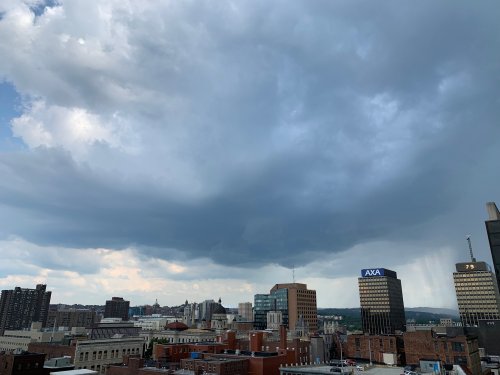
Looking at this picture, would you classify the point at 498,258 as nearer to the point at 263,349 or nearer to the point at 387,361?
the point at 387,361

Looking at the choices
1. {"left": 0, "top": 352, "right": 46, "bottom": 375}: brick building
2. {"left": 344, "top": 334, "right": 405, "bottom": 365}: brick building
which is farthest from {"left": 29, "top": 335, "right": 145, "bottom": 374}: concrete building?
{"left": 344, "top": 334, "right": 405, "bottom": 365}: brick building

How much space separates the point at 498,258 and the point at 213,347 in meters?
100

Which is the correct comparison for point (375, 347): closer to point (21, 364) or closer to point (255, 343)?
point (255, 343)

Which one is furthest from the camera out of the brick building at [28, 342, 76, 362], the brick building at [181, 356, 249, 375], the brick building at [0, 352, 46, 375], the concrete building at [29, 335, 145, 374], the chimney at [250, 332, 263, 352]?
the brick building at [28, 342, 76, 362]

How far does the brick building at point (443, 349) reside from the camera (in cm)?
12044

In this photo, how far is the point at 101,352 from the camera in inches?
5138

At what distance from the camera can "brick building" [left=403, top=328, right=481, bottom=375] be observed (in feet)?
395

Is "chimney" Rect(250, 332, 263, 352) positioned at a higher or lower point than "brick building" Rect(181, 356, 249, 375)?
higher

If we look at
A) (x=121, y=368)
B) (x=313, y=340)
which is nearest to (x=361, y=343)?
(x=313, y=340)

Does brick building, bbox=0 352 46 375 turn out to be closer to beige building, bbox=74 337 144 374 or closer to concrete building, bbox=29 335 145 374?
concrete building, bbox=29 335 145 374

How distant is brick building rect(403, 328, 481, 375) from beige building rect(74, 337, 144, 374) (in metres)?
102

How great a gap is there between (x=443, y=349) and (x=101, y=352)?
11781 cm

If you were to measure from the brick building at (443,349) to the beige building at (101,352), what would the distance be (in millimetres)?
102408

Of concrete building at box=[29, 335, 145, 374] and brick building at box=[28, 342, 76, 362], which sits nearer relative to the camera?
concrete building at box=[29, 335, 145, 374]
